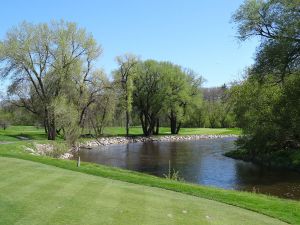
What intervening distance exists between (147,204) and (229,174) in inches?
838

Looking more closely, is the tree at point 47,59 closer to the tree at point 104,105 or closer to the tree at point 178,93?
the tree at point 104,105

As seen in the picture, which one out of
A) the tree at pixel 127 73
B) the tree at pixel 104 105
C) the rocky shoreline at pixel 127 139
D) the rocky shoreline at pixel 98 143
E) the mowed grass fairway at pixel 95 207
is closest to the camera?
the mowed grass fairway at pixel 95 207

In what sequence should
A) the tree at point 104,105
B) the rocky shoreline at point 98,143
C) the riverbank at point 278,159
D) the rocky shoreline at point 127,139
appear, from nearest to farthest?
the riverbank at point 278,159, the rocky shoreline at point 98,143, the rocky shoreline at point 127,139, the tree at point 104,105

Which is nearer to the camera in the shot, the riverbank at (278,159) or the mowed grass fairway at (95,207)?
the mowed grass fairway at (95,207)

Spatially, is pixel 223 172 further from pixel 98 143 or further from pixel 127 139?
pixel 127 139

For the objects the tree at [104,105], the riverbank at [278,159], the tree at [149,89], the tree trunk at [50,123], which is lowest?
the riverbank at [278,159]

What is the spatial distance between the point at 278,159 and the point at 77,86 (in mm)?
30495

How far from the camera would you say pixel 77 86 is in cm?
5538

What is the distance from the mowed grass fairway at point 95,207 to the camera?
7891 mm

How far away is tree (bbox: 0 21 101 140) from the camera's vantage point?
47.7 m

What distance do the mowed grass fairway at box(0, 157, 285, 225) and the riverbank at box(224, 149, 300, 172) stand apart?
24.1m

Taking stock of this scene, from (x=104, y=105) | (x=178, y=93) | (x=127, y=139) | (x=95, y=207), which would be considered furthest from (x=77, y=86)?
(x=95, y=207)

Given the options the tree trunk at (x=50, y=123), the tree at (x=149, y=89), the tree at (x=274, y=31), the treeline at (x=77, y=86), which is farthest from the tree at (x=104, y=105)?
the tree at (x=274, y=31)

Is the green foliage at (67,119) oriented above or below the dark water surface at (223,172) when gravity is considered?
above
